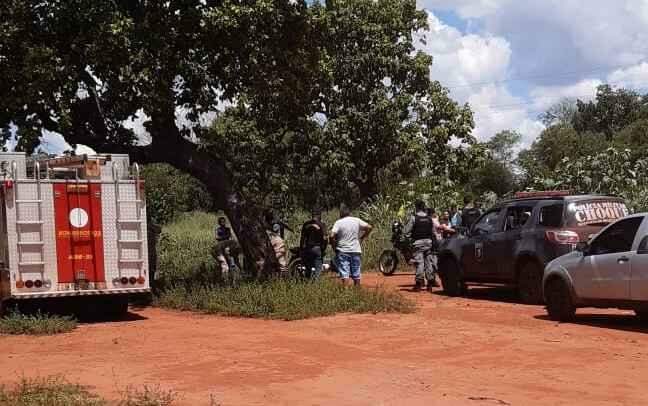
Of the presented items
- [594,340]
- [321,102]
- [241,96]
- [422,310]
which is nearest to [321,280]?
[422,310]

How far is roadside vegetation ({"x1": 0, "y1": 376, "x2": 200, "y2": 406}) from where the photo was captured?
22.2 ft

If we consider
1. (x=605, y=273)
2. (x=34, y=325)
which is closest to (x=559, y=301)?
(x=605, y=273)

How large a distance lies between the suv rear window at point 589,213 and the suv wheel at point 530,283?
40.6 inches

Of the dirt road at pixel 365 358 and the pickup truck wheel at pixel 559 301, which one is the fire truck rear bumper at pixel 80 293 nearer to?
the dirt road at pixel 365 358

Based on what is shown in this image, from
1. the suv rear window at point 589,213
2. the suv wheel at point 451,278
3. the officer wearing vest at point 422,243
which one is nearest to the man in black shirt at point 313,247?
the officer wearing vest at point 422,243

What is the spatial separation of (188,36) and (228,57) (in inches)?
35.7

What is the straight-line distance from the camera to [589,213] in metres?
13.3

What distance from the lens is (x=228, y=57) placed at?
15.4 metres

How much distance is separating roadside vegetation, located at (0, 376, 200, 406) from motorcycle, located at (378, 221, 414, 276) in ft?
45.5

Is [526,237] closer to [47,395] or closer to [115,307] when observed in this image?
[115,307]

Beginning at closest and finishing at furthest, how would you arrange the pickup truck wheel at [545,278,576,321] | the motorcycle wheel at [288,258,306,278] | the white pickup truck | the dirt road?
the dirt road
the white pickup truck
the pickup truck wheel at [545,278,576,321]
the motorcycle wheel at [288,258,306,278]

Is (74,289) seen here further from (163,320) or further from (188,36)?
(188,36)

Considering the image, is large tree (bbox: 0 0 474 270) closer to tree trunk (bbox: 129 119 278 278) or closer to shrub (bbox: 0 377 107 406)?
tree trunk (bbox: 129 119 278 278)

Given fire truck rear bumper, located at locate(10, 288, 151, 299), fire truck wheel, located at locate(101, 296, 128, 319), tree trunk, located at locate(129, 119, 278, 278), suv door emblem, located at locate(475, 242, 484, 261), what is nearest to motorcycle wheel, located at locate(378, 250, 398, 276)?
tree trunk, located at locate(129, 119, 278, 278)
